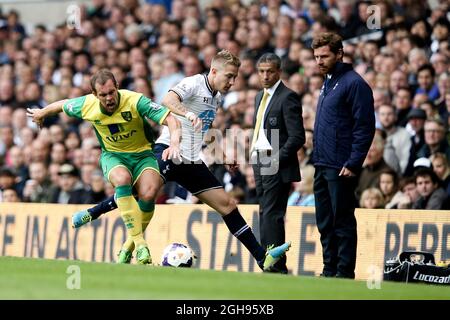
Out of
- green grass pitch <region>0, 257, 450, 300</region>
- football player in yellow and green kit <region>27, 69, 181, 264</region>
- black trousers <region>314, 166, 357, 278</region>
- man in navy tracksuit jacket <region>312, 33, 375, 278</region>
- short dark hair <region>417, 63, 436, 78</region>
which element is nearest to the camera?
green grass pitch <region>0, 257, 450, 300</region>

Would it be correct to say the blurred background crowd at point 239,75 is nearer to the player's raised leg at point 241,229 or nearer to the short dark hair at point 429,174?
the short dark hair at point 429,174

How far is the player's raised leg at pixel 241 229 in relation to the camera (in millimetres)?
11891

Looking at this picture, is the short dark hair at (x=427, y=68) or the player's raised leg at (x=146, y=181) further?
the short dark hair at (x=427, y=68)

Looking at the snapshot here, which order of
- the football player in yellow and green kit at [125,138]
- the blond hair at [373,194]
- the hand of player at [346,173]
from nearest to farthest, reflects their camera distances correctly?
the hand of player at [346,173], the football player in yellow and green kit at [125,138], the blond hair at [373,194]

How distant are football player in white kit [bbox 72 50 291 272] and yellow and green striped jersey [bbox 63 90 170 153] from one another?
0.26m

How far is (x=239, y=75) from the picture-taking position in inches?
730

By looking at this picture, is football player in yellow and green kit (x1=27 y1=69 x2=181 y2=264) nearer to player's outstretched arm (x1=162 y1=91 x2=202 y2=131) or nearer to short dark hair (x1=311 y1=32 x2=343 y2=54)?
player's outstretched arm (x1=162 y1=91 x2=202 y2=131)

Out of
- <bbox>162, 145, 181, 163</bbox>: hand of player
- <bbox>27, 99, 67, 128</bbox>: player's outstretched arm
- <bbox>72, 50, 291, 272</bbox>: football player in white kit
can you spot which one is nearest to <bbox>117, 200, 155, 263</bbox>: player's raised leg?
<bbox>72, 50, 291, 272</bbox>: football player in white kit

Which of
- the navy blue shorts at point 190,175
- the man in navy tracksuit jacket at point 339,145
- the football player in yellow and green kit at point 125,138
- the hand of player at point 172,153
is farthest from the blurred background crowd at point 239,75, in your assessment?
the hand of player at point 172,153

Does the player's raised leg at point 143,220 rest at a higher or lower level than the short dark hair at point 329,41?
lower

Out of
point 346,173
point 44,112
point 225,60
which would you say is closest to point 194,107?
point 225,60

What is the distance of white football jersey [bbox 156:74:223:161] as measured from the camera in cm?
1225

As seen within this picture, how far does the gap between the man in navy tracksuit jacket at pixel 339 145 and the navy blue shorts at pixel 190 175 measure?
4.02ft
